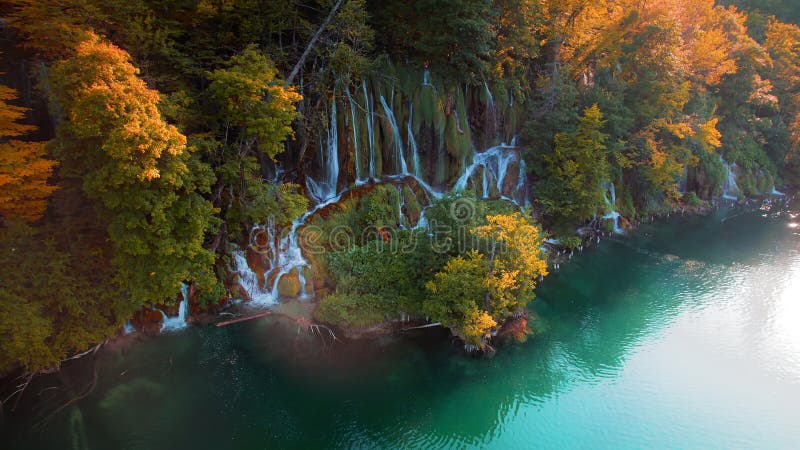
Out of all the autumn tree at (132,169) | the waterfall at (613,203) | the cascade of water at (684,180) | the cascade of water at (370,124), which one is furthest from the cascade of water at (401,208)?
the cascade of water at (684,180)

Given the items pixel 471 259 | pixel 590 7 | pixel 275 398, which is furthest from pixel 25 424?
pixel 590 7

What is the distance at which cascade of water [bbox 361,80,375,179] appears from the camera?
23531mm

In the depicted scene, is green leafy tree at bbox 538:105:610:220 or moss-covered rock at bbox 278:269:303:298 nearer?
moss-covered rock at bbox 278:269:303:298

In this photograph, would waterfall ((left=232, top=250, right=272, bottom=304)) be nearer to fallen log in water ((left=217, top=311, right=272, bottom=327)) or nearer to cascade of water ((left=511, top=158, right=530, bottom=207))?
fallen log in water ((left=217, top=311, right=272, bottom=327))

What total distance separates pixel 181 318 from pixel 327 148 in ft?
35.3

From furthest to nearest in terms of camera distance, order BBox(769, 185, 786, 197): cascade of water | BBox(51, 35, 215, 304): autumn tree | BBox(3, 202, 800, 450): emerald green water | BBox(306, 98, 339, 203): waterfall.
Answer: BBox(769, 185, 786, 197): cascade of water < BBox(306, 98, 339, 203): waterfall < BBox(3, 202, 800, 450): emerald green water < BBox(51, 35, 215, 304): autumn tree

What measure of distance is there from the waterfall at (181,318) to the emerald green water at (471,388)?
49 centimetres

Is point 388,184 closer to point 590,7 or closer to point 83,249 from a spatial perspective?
point 83,249

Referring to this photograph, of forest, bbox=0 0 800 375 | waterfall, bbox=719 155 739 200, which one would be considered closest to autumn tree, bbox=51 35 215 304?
forest, bbox=0 0 800 375

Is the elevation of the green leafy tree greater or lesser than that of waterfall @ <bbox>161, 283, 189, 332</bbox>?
greater

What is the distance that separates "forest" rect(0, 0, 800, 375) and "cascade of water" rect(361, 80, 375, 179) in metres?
0.09

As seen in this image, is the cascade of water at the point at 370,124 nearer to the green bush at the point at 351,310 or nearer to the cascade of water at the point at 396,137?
the cascade of water at the point at 396,137

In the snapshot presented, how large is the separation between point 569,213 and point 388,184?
35.8 ft

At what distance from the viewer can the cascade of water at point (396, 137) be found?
24188 mm
